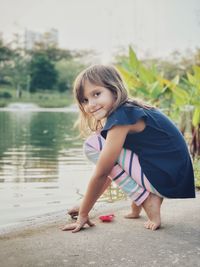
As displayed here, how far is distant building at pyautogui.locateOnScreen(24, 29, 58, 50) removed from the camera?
37906mm

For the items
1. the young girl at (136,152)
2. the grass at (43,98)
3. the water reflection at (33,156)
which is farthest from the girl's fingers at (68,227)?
the grass at (43,98)

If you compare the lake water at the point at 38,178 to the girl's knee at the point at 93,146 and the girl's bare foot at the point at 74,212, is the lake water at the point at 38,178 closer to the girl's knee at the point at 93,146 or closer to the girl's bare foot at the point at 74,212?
the girl's bare foot at the point at 74,212

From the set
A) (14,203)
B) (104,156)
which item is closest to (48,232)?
(104,156)

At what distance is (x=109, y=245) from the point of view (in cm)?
168

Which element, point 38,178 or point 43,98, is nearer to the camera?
point 38,178

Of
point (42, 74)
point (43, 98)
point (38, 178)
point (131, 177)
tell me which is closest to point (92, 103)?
point (131, 177)

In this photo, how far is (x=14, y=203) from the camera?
3.39m

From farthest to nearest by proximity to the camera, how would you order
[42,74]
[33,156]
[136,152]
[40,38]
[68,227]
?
[40,38], [42,74], [33,156], [136,152], [68,227]

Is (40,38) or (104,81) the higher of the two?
(40,38)

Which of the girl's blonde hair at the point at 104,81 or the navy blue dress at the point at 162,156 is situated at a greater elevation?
the girl's blonde hair at the point at 104,81

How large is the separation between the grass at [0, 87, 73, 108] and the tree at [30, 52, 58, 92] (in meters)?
0.51

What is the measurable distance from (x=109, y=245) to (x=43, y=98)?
105 ft

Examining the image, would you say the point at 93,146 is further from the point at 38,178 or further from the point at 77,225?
the point at 38,178

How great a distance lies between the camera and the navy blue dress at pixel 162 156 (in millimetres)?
1984
